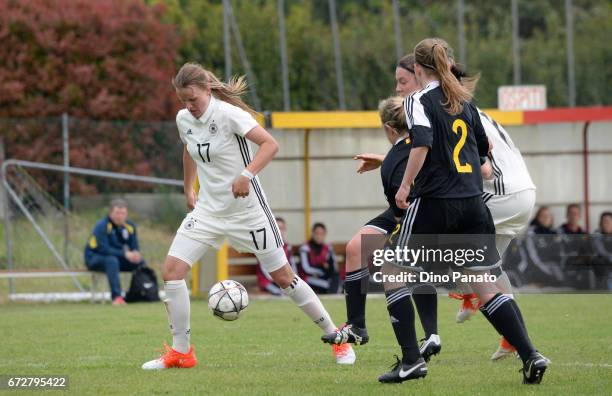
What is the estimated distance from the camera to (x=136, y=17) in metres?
25.0

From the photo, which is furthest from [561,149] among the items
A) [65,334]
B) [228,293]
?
[228,293]

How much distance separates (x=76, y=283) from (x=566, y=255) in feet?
24.3

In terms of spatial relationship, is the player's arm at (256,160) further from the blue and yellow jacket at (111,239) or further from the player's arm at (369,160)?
the blue and yellow jacket at (111,239)

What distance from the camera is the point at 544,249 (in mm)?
17328

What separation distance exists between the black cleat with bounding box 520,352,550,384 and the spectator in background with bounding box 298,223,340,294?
973 cm

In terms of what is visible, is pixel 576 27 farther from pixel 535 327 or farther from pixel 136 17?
pixel 535 327

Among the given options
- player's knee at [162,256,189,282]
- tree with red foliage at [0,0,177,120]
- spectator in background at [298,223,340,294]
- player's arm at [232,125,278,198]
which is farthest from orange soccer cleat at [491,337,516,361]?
tree with red foliage at [0,0,177,120]

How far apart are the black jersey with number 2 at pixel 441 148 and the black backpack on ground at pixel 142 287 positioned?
29.8 feet

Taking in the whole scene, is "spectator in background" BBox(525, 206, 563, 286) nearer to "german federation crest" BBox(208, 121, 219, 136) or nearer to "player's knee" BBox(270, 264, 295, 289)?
"player's knee" BBox(270, 264, 295, 289)

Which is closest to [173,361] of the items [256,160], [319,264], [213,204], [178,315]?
[178,315]

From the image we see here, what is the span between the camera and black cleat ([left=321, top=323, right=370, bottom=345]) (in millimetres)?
7723

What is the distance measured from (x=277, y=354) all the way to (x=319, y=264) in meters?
7.79

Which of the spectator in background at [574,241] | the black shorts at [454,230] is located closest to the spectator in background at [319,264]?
the spectator in background at [574,241]

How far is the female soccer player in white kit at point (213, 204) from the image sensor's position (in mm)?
7547
